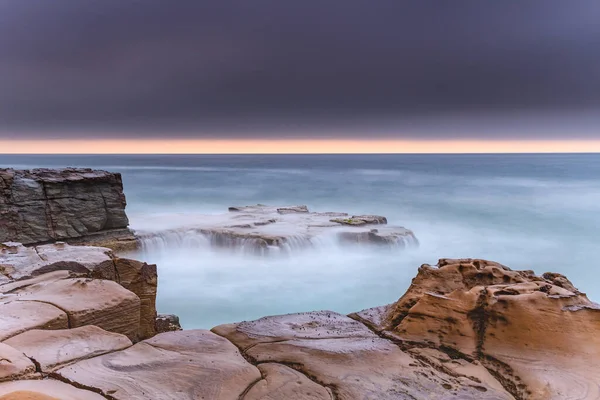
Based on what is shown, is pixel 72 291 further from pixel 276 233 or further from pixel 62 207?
pixel 276 233

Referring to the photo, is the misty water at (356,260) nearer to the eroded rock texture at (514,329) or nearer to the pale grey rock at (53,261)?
the pale grey rock at (53,261)

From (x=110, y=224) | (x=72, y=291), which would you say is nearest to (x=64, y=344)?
(x=72, y=291)

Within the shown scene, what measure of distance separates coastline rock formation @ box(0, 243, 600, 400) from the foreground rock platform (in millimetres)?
11901

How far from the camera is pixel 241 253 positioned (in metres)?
16.6

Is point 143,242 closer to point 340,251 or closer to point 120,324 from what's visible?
point 340,251

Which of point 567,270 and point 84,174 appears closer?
point 84,174

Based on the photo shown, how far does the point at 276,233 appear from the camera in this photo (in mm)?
17344

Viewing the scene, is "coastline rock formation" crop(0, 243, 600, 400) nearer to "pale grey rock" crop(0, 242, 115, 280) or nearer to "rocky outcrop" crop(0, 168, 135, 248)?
"pale grey rock" crop(0, 242, 115, 280)

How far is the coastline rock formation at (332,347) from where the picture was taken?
2.94m

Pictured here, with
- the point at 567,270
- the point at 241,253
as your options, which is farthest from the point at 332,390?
the point at 567,270

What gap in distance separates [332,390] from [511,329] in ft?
5.61

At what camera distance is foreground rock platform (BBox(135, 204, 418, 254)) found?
16.7 metres

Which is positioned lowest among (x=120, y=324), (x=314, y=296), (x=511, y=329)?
(x=314, y=296)

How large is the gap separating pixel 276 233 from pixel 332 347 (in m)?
13.7
